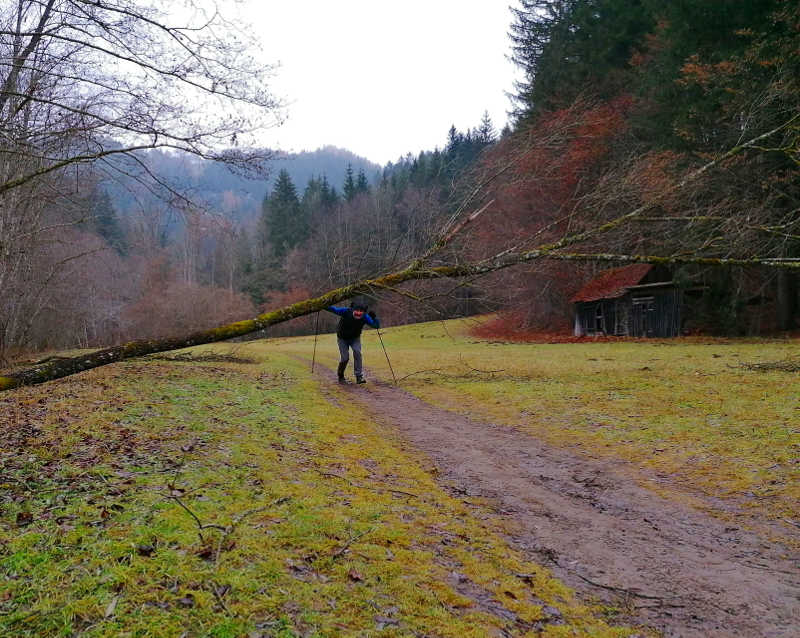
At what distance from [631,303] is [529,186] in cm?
903

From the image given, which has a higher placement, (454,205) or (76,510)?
(454,205)

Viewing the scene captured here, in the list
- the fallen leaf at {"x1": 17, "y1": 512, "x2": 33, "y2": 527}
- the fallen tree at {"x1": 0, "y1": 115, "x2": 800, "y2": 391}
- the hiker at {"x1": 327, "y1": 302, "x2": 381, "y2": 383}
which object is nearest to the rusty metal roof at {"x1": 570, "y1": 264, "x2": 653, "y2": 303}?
the fallen tree at {"x1": 0, "y1": 115, "x2": 800, "y2": 391}

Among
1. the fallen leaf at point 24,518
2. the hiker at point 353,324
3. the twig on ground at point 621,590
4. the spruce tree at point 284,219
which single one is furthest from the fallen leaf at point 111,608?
the spruce tree at point 284,219

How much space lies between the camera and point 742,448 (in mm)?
6066

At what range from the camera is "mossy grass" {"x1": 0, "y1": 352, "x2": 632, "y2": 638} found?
8.58 ft

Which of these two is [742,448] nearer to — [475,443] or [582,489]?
[582,489]

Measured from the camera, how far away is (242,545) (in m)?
3.29

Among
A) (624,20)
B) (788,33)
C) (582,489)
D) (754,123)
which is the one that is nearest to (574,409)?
(582,489)

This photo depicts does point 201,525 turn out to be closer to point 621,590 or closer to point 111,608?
point 111,608

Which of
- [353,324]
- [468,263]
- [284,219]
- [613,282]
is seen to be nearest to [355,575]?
[468,263]

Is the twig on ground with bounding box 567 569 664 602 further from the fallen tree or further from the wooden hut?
the wooden hut

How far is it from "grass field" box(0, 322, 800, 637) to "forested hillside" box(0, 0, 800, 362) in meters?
3.17

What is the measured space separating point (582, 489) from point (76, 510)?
4.57 metres

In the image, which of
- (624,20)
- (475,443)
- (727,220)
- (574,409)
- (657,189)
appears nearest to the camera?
(475,443)
